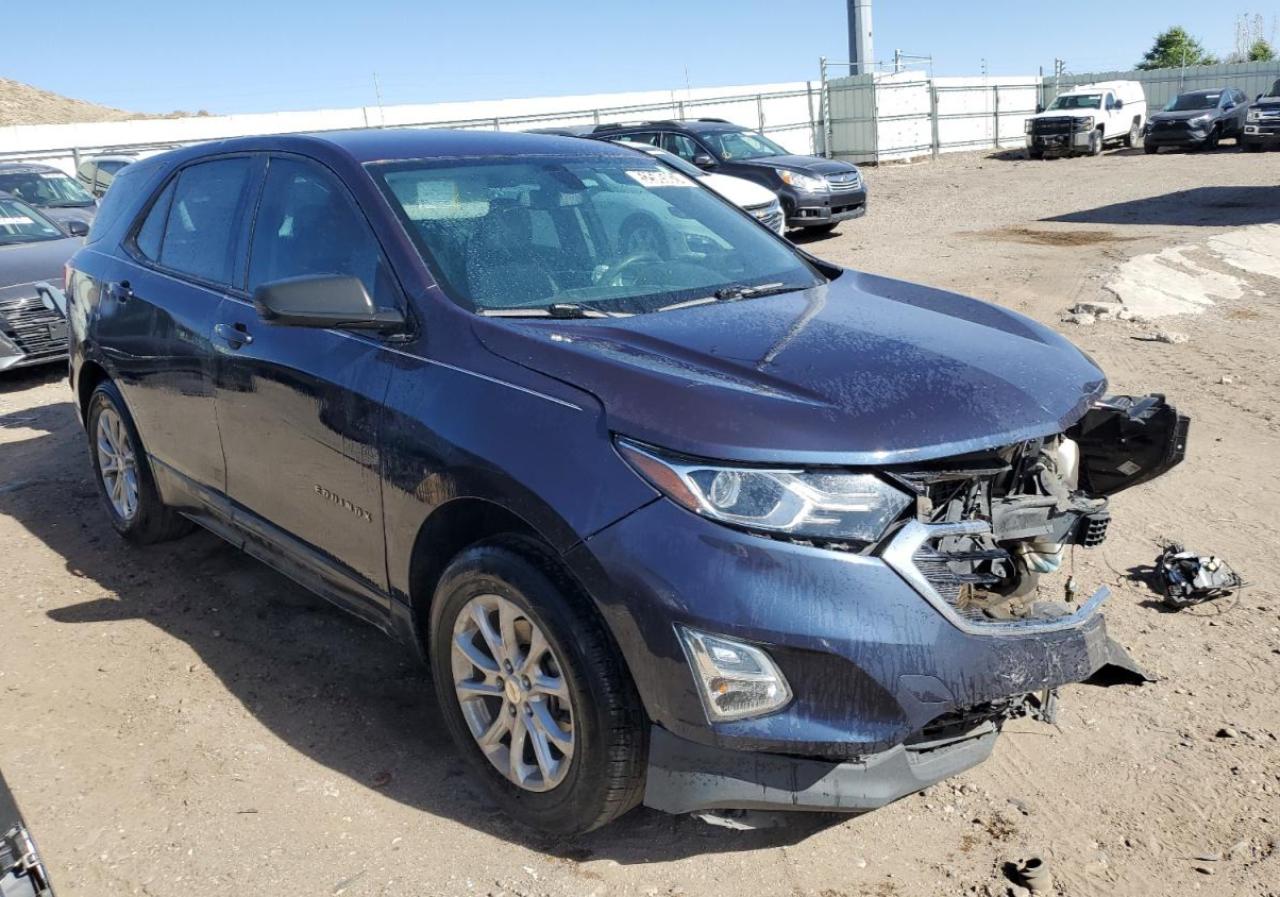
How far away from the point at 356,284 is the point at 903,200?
19397mm

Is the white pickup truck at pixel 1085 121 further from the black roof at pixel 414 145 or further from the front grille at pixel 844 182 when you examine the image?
the black roof at pixel 414 145

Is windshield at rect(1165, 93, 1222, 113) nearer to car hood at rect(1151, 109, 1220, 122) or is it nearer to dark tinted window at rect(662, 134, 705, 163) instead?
car hood at rect(1151, 109, 1220, 122)

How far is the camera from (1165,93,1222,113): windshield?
102 feet

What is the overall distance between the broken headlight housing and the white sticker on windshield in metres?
2.01

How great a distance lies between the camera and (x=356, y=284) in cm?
324

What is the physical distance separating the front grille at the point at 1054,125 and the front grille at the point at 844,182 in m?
17.3

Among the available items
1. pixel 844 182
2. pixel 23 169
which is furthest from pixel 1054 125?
pixel 23 169

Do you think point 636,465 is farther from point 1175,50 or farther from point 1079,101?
point 1175,50

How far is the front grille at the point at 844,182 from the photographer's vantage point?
1545 centimetres

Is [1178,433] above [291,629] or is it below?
above

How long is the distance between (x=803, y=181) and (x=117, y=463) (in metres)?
11.8

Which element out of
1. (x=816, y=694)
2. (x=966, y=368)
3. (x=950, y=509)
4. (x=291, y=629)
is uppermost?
(x=966, y=368)

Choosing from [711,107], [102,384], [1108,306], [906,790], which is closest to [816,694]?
[906,790]

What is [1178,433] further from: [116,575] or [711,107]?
[711,107]
